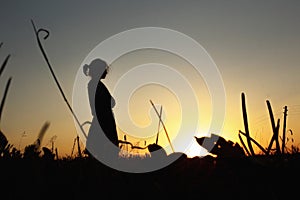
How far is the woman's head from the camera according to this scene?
26.5 feet

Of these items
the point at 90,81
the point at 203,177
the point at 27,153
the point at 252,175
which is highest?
the point at 90,81

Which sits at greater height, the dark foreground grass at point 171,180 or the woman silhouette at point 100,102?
the woman silhouette at point 100,102

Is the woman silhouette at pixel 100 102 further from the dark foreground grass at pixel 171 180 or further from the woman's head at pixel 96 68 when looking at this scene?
the dark foreground grass at pixel 171 180

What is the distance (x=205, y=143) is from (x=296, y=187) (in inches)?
24.1

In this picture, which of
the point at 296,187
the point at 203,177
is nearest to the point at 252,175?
the point at 296,187

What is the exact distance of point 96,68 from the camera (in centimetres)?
809

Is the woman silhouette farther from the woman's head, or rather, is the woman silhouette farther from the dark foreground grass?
the dark foreground grass

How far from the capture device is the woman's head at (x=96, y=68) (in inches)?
318

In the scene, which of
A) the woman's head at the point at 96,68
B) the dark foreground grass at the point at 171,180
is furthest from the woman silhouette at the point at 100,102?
the dark foreground grass at the point at 171,180

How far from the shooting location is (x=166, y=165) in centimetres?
325

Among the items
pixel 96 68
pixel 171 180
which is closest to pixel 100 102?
pixel 96 68

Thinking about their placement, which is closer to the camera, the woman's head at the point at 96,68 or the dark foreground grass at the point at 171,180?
the dark foreground grass at the point at 171,180

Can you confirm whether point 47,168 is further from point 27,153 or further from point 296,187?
point 296,187

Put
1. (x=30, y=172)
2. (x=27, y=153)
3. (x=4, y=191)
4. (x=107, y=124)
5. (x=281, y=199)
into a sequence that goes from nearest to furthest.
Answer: (x=281, y=199) → (x=4, y=191) → (x=30, y=172) → (x=27, y=153) → (x=107, y=124)
